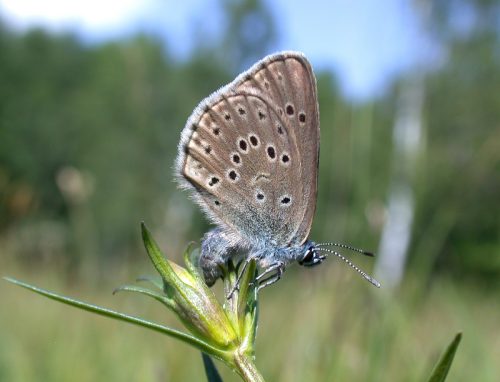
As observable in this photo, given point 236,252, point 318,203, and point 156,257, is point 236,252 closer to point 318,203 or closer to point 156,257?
point 156,257

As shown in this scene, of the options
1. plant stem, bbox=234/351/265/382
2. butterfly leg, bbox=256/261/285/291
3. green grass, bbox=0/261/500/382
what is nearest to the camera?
plant stem, bbox=234/351/265/382

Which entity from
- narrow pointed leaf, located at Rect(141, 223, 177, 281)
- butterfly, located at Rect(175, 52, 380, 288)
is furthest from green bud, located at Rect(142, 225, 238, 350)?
butterfly, located at Rect(175, 52, 380, 288)

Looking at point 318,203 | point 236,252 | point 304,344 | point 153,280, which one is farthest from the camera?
point 318,203

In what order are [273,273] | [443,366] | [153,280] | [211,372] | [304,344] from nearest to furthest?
1. [443,366]
2. [211,372]
3. [153,280]
4. [273,273]
5. [304,344]

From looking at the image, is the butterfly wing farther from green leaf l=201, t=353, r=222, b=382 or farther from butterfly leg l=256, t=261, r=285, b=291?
green leaf l=201, t=353, r=222, b=382

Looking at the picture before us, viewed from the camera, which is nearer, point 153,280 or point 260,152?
point 153,280

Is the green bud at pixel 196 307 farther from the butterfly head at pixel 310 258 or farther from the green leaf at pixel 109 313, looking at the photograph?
the butterfly head at pixel 310 258

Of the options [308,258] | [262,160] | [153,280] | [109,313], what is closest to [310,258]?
[308,258]
